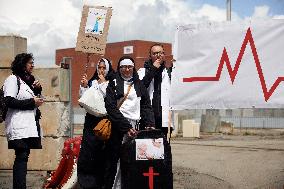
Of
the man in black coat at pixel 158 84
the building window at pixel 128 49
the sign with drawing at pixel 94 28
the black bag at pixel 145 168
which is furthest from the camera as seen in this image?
the building window at pixel 128 49

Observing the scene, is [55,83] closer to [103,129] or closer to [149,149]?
[103,129]

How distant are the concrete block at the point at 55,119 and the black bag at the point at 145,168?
3241mm

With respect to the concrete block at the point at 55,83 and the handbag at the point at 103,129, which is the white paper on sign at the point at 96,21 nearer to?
the handbag at the point at 103,129

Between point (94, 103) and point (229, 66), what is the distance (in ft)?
4.88

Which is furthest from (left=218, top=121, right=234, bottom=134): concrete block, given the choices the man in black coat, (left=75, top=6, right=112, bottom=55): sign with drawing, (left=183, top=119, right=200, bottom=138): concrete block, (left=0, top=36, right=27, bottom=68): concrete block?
the man in black coat

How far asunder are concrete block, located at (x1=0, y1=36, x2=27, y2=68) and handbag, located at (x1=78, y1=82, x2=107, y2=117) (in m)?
3.06

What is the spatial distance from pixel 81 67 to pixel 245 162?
52738 millimetres

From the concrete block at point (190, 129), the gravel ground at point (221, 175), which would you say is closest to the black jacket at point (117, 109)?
the gravel ground at point (221, 175)

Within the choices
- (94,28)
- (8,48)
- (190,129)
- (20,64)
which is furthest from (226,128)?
(20,64)

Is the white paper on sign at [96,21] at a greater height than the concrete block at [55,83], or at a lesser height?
greater

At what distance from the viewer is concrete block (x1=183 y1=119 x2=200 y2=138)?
27438 millimetres

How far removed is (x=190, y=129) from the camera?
90.3 ft

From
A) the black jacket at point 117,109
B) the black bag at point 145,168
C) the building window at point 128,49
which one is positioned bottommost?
the black bag at point 145,168

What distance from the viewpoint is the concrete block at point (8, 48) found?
8531mm
